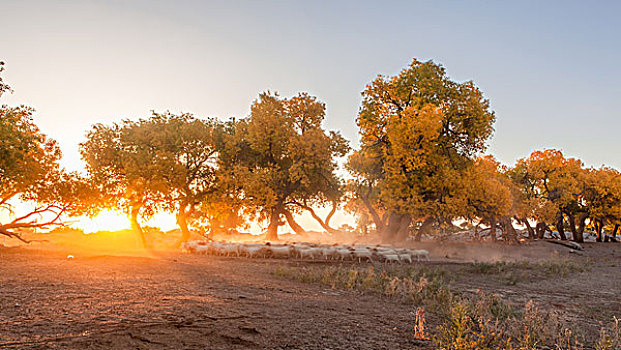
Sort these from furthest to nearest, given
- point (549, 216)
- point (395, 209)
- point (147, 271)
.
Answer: point (549, 216) → point (395, 209) → point (147, 271)

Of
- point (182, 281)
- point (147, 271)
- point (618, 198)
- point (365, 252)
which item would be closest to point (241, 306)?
point (182, 281)

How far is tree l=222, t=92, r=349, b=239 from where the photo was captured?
104 feet

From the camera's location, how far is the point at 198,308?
8188 millimetres

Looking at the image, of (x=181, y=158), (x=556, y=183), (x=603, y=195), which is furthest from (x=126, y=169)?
(x=603, y=195)

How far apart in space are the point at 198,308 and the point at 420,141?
898 inches

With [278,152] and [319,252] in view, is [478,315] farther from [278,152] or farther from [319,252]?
[278,152]

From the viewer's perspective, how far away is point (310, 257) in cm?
2412

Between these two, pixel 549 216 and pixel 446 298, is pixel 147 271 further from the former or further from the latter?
pixel 549 216

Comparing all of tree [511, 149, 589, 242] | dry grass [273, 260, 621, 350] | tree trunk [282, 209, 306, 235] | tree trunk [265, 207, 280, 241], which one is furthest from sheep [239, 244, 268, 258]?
tree [511, 149, 589, 242]

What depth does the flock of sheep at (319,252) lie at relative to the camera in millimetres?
22625

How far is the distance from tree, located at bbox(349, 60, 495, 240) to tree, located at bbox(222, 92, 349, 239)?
3685 millimetres

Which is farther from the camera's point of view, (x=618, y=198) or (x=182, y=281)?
(x=618, y=198)

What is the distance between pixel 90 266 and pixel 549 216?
41566 mm

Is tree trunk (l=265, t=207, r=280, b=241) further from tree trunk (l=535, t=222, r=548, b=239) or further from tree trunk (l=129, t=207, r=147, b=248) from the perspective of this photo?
tree trunk (l=535, t=222, r=548, b=239)
